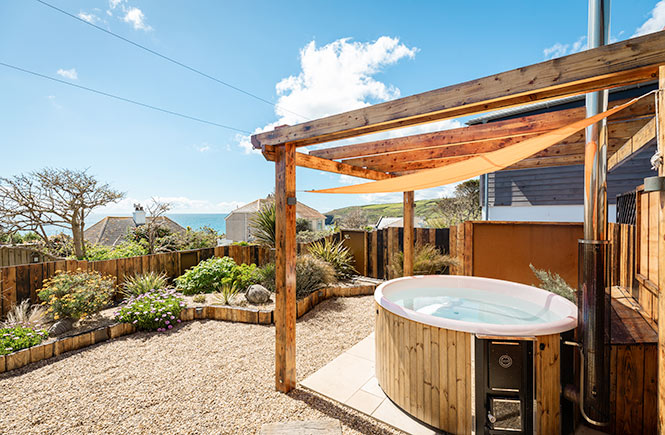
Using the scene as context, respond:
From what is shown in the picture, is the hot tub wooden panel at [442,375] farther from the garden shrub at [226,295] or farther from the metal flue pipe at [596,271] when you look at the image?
the garden shrub at [226,295]

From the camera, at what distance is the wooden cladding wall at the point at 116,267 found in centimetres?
395

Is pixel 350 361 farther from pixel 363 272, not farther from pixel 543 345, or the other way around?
pixel 363 272

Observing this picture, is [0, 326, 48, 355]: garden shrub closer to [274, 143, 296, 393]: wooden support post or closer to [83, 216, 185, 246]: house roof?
[274, 143, 296, 393]: wooden support post

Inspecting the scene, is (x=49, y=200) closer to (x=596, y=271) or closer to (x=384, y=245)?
(x=384, y=245)

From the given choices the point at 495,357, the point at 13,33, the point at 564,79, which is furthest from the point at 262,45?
the point at 495,357

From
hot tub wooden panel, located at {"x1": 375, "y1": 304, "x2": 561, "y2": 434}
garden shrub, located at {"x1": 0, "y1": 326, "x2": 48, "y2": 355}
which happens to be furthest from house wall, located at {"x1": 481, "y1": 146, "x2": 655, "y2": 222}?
garden shrub, located at {"x1": 0, "y1": 326, "x2": 48, "y2": 355}

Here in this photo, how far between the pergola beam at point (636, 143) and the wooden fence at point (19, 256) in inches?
369

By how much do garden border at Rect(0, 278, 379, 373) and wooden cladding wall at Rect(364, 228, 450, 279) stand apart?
0.48 m

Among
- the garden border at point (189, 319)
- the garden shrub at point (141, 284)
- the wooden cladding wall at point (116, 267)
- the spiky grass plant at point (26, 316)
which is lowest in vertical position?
the garden border at point (189, 319)

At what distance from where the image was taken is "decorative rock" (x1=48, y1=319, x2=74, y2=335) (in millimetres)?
3537

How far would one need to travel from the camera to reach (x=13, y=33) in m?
4.76

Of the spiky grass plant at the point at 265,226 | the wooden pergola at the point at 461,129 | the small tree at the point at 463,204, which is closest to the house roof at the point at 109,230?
the spiky grass plant at the point at 265,226

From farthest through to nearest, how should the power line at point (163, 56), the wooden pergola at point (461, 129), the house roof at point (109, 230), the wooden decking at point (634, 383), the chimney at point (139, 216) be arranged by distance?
the house roof at point (109, 230) < the chimney at point (139, 216) < the power line at point (163, 56) < the wooden decking at point (634, 383) < the wooden pergola at point (461, 129)

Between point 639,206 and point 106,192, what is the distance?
344 inches
